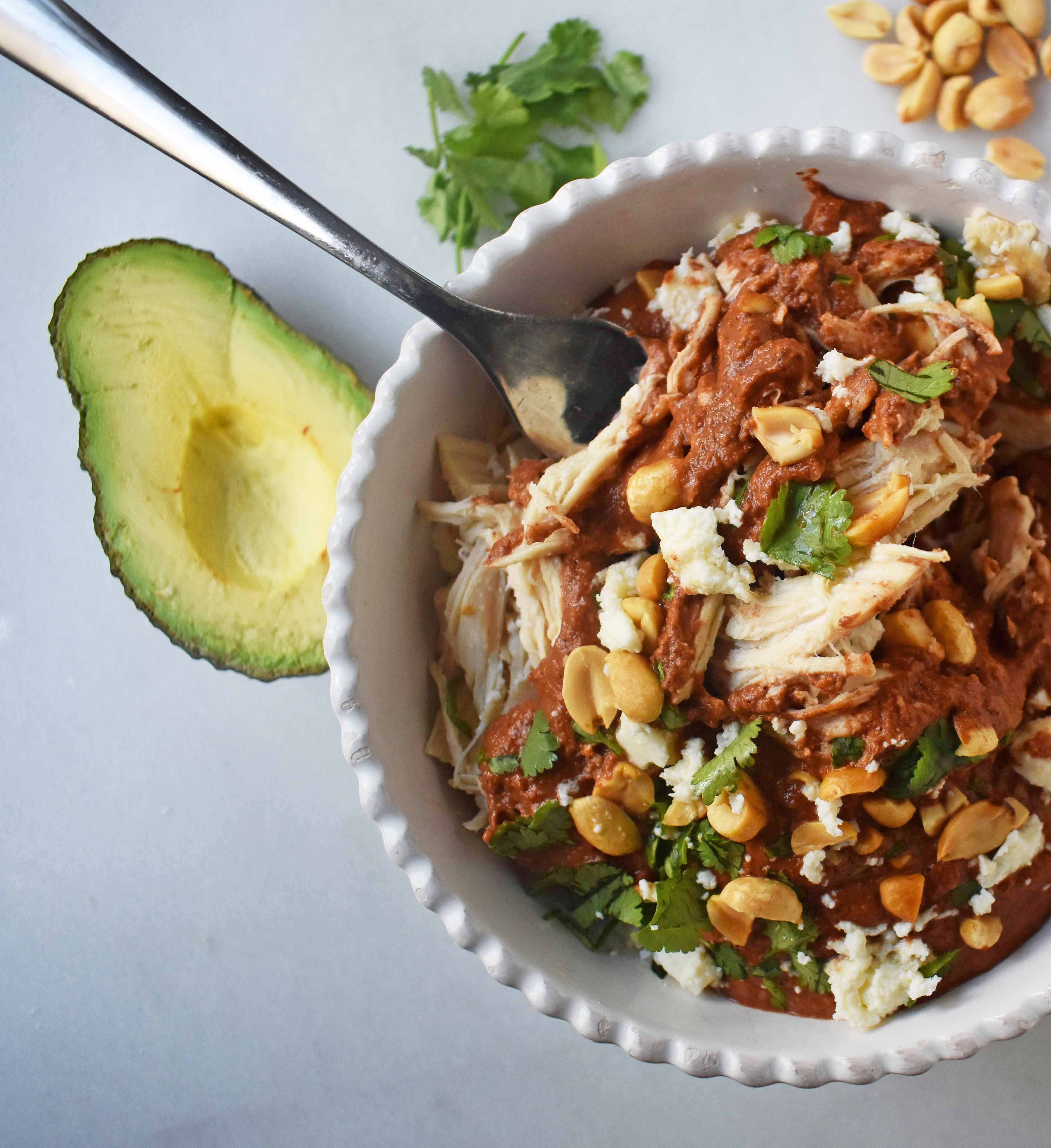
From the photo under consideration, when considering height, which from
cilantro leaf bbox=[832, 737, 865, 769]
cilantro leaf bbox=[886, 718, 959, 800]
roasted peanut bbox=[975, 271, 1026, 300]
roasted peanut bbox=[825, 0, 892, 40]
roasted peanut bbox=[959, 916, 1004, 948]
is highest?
roasted peanut bbox=[825, 0, 892, 40]

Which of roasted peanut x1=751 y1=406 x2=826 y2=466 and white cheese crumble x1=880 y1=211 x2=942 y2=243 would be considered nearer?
roasted peanut x1=751 y1=406 x2=826 y2=466

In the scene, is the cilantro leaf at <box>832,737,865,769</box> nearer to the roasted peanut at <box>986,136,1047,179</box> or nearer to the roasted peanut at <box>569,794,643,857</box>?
the roasted peanut at <box>569,794,643,857</box>

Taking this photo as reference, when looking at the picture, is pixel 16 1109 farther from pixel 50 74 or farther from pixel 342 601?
pixel 50 74

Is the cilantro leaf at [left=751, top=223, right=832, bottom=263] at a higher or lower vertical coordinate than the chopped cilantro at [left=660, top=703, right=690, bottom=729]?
higher

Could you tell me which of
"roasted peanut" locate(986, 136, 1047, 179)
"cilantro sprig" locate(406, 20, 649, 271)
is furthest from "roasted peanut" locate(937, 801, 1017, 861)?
"cilantro sprig" locate(406, 20, 649, 271)

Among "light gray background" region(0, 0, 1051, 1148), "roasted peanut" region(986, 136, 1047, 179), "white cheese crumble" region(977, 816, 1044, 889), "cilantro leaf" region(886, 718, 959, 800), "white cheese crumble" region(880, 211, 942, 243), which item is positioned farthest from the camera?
"light gray background" region(0, 0, 1051, 1148)

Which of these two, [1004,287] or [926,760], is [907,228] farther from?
[926,760]
